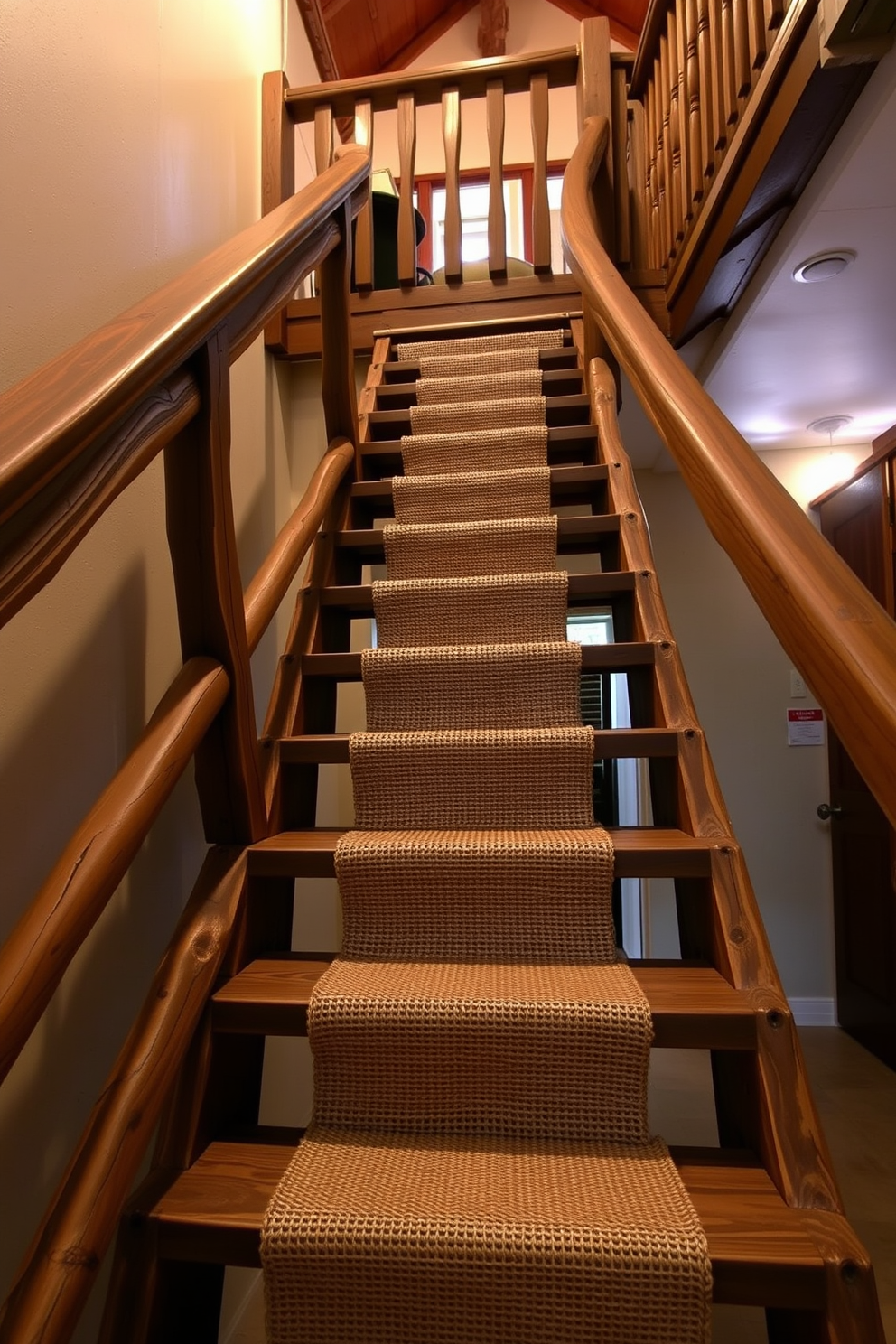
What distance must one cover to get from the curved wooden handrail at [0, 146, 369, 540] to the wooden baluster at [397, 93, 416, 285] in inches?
55.4

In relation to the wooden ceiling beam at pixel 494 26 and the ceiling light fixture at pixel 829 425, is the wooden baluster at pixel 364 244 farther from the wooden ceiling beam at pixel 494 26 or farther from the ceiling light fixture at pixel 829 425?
the wooden ceiling beam at pixel 494 26

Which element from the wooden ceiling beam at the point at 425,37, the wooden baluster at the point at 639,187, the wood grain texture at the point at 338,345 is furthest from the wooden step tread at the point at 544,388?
the wooden ceiling beam at the point at 425,37

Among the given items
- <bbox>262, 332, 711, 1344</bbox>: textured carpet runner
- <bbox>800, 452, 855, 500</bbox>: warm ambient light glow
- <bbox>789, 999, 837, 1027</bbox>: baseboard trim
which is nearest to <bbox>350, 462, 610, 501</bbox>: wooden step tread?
<bbox>262, 332, 711, 1344</bbox>: textured carpet runner

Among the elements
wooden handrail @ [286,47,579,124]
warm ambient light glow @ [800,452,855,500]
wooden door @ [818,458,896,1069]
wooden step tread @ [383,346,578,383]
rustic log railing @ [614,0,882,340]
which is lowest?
wooden door @ [818,458,896,1069]

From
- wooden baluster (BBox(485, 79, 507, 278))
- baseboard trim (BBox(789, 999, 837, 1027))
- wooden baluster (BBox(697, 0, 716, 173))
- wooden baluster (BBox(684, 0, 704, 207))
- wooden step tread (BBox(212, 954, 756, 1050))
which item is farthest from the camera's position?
baseboard trim (BBox(789, 999, 837, 1027))

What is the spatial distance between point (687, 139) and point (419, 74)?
3.05ft

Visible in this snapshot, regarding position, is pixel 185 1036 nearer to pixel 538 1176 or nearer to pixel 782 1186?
pixel 538 1176

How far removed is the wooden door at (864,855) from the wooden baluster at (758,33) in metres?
1.34

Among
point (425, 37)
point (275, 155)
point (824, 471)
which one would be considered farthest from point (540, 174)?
point (425, 37)

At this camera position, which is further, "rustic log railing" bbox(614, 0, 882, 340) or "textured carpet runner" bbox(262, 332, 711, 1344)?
"rustic log railing" bbox(614, 0, 882, 340)

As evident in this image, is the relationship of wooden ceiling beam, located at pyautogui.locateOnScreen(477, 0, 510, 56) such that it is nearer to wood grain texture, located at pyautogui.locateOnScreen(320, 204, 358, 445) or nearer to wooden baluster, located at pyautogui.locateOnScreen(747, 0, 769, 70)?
wooden baluster, located at pyautogui.locateOnScreen(747, 0, 769, 70)

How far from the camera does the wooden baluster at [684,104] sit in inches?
86.7

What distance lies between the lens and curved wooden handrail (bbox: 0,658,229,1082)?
2.39ft

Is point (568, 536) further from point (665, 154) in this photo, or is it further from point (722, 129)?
point (665, 154)
